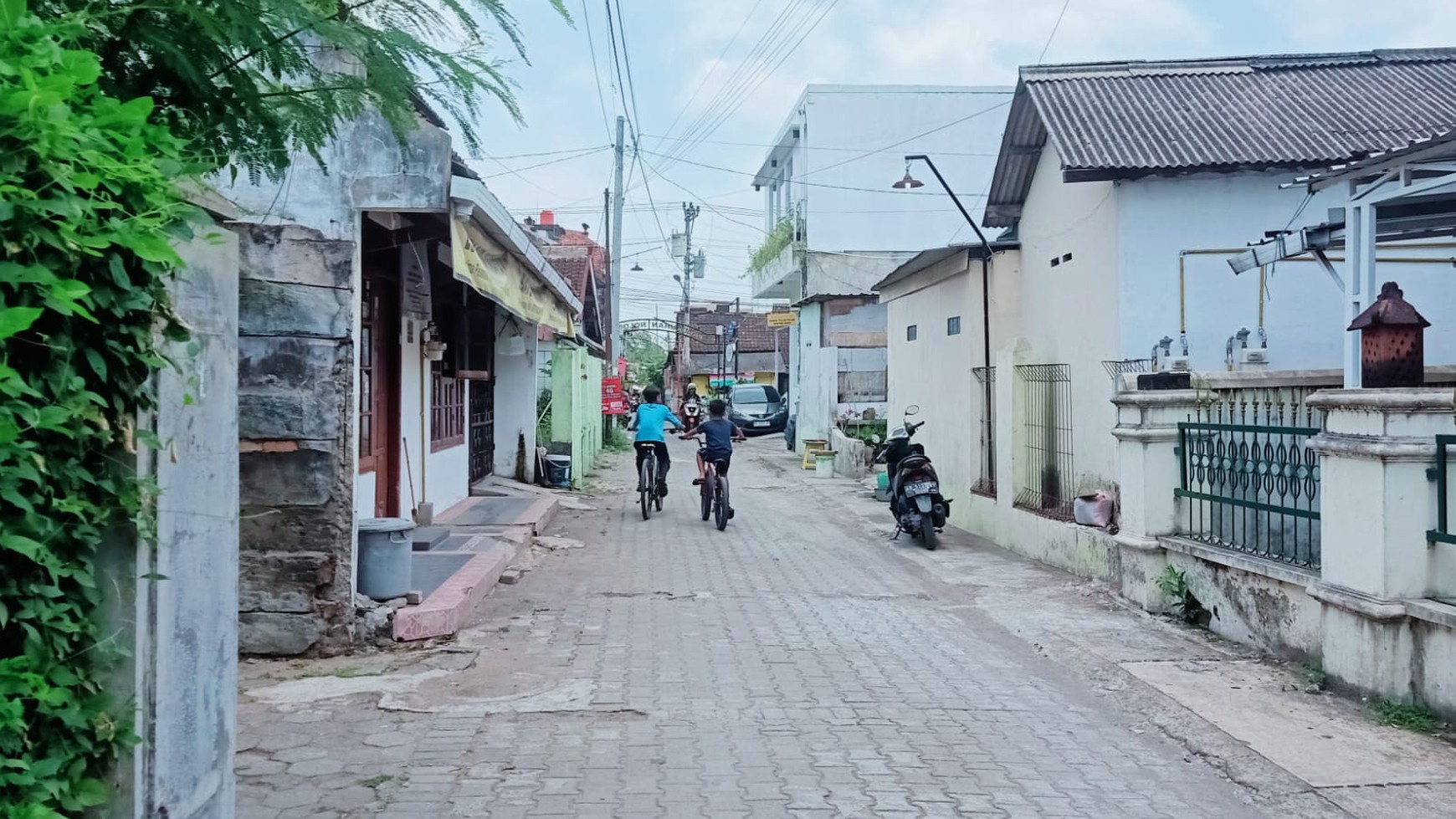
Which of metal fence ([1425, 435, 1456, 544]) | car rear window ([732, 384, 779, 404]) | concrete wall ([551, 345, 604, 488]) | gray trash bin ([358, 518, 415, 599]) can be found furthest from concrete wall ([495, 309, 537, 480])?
car rear window ([732, 384, 779, 404])

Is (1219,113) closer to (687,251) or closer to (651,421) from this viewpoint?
(651,421)

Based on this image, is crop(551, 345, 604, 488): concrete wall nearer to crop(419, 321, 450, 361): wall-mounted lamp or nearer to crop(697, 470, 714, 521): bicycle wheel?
crop(697, 470, 714, 521): bicycle wheel

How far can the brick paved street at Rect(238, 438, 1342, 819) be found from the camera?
4551mm

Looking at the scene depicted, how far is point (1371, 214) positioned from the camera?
7445 mm

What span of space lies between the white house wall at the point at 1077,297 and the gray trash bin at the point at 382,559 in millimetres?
6126

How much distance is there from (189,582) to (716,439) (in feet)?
34.8

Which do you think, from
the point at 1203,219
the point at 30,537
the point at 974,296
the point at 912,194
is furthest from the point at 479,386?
the point at 912,194

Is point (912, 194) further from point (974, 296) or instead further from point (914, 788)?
point (914, 788)

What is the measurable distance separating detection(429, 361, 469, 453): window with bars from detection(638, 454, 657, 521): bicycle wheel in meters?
2.35

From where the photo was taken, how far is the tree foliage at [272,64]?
316 centimetres

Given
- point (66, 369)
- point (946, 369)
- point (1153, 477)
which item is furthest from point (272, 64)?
point (946, 369)

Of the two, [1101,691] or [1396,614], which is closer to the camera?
[1396,614]

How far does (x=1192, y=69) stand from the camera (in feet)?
43.9

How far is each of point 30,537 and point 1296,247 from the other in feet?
27.3
